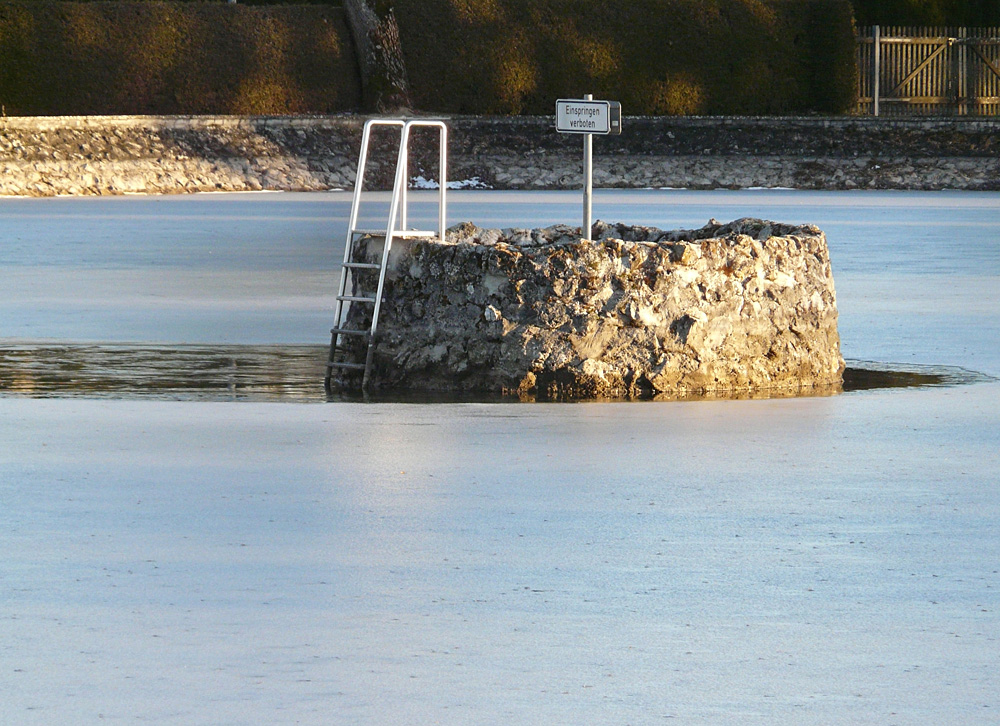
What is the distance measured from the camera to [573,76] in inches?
1809

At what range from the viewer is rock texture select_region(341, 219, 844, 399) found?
10.2m

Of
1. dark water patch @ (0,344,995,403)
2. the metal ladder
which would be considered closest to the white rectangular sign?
the metal ladder

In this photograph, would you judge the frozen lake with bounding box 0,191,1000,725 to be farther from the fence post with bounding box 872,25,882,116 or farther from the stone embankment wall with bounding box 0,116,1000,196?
the fence post with bounding box 872,25,882,116

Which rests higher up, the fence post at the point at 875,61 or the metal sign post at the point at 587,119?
the fence post at the point at 875,61

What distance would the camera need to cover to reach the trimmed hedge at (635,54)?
45.4 metres

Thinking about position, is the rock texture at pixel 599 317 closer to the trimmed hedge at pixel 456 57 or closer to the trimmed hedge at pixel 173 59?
the trimmed hedge at pixel 173 59

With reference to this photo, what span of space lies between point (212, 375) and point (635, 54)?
119ft

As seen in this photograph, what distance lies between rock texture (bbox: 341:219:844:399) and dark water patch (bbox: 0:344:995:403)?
0.55 ft

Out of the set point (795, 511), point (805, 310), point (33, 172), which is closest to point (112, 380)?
point (805, 310)

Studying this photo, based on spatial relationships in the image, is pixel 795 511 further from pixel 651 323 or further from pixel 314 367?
pixel 314 367

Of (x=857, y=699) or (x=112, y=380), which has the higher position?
(x=112, y=380)

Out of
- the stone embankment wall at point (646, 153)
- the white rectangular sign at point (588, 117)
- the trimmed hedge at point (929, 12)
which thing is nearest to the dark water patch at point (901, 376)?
the white rectangular sign at point (588, 117)

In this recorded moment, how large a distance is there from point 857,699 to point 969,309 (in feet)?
36.0

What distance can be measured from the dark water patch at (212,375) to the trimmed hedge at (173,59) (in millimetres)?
30089
